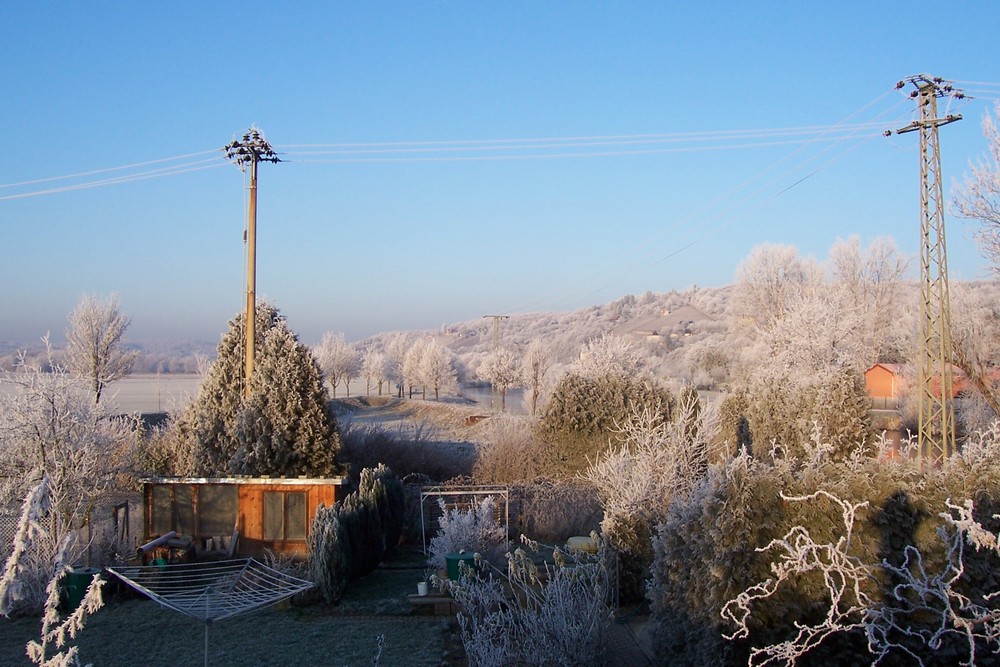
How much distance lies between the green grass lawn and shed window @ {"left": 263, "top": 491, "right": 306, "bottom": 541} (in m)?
2.26

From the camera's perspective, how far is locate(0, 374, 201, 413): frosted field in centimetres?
1721

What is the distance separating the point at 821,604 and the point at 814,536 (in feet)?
1.83

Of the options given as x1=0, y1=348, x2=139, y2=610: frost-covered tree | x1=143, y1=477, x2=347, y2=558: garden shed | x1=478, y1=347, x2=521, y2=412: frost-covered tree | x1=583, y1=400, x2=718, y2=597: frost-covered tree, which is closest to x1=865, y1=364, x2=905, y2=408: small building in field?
x1=478, y1=347, x2=521, y2=412: frost-covered tree

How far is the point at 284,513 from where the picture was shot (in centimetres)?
1427

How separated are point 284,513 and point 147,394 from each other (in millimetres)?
52634

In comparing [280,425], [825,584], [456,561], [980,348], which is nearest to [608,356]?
[980,348]

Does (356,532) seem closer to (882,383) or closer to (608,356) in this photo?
(608,356)

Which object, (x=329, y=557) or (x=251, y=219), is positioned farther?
(x=251, y=219)

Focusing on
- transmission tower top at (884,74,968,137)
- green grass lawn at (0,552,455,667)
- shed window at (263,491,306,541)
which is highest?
transmission tower top at (884,74,968,137)

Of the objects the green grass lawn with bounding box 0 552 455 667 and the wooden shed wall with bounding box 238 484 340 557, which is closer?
the green grass lawn with bounding box 0 552 455 667

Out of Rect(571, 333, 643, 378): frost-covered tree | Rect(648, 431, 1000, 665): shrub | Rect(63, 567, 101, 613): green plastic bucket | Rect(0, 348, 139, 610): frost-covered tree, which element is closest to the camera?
Rect(648, 431, 1000, 665): shrub

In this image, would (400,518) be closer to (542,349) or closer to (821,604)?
(821,604)

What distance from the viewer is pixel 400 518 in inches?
627

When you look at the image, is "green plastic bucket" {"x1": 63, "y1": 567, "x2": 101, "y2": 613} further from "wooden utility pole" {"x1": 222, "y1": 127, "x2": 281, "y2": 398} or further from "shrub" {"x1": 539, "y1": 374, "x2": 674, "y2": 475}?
"shrub" {"x1": 539, "y1": 374, "x2": 674, "y2": 475}
